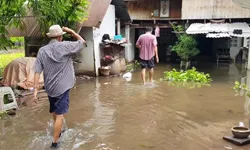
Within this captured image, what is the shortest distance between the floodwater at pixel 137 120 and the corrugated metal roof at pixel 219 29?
218 inches

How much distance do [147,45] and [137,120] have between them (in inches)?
177

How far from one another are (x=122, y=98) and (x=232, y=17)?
425 inches

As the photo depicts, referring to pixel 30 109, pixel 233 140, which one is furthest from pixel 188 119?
pixel 30 109

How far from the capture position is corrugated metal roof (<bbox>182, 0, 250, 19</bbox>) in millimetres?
17312

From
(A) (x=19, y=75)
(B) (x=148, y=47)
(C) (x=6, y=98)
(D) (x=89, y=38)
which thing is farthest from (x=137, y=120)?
(D) (x=89, y=38)

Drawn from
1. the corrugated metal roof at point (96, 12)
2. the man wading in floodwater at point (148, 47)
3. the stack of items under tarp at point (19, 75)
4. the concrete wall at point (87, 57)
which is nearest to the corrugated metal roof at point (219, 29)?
the corrugated metal roof at point (96, 12)

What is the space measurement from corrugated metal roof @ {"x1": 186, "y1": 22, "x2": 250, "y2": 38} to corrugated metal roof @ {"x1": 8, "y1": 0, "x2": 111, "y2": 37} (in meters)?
5.11

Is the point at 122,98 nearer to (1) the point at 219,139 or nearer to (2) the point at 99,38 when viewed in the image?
(1) the point at 219,139

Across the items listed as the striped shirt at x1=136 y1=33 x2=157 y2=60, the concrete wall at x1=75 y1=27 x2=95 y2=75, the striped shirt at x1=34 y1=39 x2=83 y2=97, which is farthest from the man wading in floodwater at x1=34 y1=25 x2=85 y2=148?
the concrete wall at x1=75 y1=27 x2=95 y2=75

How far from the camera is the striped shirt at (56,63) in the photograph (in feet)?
17.1

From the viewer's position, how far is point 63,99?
17.4ft

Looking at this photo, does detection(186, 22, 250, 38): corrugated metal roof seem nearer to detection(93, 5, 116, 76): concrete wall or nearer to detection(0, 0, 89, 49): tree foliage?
detection(93, 5, 116, 76): concrete wall

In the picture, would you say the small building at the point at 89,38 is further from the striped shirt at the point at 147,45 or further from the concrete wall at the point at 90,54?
the striped shirt at the point at 147,45

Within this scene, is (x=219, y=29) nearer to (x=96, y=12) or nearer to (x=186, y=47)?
(x=186, y=47)
